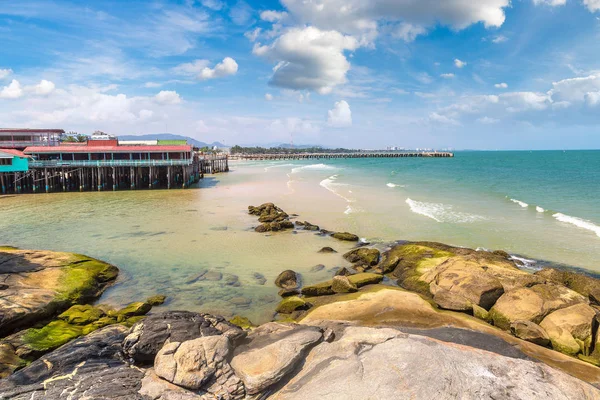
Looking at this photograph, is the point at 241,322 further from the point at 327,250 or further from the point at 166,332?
the point at 327,250

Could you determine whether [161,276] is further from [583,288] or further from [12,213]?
[12,213]

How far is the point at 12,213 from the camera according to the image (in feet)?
93.1

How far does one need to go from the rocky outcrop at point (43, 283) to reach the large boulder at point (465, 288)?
12.7 metres

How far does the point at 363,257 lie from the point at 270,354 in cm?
1037

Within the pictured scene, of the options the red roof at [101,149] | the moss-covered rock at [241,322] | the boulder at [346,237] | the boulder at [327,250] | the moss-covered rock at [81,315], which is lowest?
the moss-covered rock at [241,322]

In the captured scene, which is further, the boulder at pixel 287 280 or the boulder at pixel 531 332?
the boulder at pixel 287 280

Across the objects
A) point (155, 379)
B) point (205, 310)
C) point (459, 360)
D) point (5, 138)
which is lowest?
point (205, 310)

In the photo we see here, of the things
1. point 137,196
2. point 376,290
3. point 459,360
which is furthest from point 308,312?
point 137,196

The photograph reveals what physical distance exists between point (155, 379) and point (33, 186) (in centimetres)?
4696

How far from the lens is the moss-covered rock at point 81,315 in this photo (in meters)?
10.6

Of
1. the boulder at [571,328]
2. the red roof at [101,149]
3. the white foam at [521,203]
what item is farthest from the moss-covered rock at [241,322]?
the red roof at [101,149]

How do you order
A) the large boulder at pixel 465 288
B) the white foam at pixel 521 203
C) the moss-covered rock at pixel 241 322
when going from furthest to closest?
1. the white foam at pixel 521 203
2. the large boulder at pixel 465 288
3. the moss-covered rock at pixel 241 322

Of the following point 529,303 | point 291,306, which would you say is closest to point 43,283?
point 291,306

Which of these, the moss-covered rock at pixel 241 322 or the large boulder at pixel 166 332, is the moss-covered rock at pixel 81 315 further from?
the moss-covered rock at pixel 241 322
